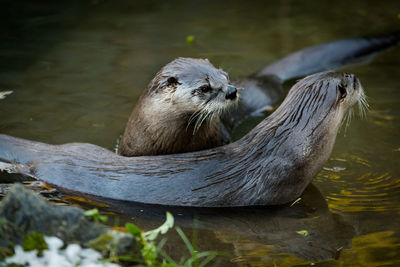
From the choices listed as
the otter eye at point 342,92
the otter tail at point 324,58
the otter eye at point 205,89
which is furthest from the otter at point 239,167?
the otter tail at point 324,58

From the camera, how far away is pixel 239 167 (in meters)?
A: 3.87

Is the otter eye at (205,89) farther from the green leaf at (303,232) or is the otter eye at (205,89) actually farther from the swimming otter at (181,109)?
the green leaf at (303,232)

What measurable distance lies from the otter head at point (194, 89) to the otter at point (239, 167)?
292 millimetres

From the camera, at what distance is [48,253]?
246 centimetres

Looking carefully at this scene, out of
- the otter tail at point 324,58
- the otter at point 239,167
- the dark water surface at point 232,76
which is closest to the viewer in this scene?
the dark water surface at point 232,76

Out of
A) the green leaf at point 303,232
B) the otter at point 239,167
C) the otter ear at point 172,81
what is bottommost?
the green leaf at point 303,232

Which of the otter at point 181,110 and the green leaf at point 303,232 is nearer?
the green leaf at point 303,232

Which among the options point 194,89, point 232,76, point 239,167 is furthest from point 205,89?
point 232,76

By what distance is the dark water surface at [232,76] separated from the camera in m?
3.55

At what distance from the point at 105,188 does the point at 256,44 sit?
3693 mm

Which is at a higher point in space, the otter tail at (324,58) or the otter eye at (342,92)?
the otter eye at (342,92)

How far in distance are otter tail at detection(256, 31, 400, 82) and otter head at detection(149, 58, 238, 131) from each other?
1845 mm

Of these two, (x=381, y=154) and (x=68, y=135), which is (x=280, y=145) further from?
(x=68, y=135)

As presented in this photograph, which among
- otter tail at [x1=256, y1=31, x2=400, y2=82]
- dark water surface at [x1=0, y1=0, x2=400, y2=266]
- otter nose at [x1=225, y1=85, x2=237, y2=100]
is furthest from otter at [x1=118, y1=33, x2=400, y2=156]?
otter tail at [x1=256, y1=31, x2=400, y2=82]
